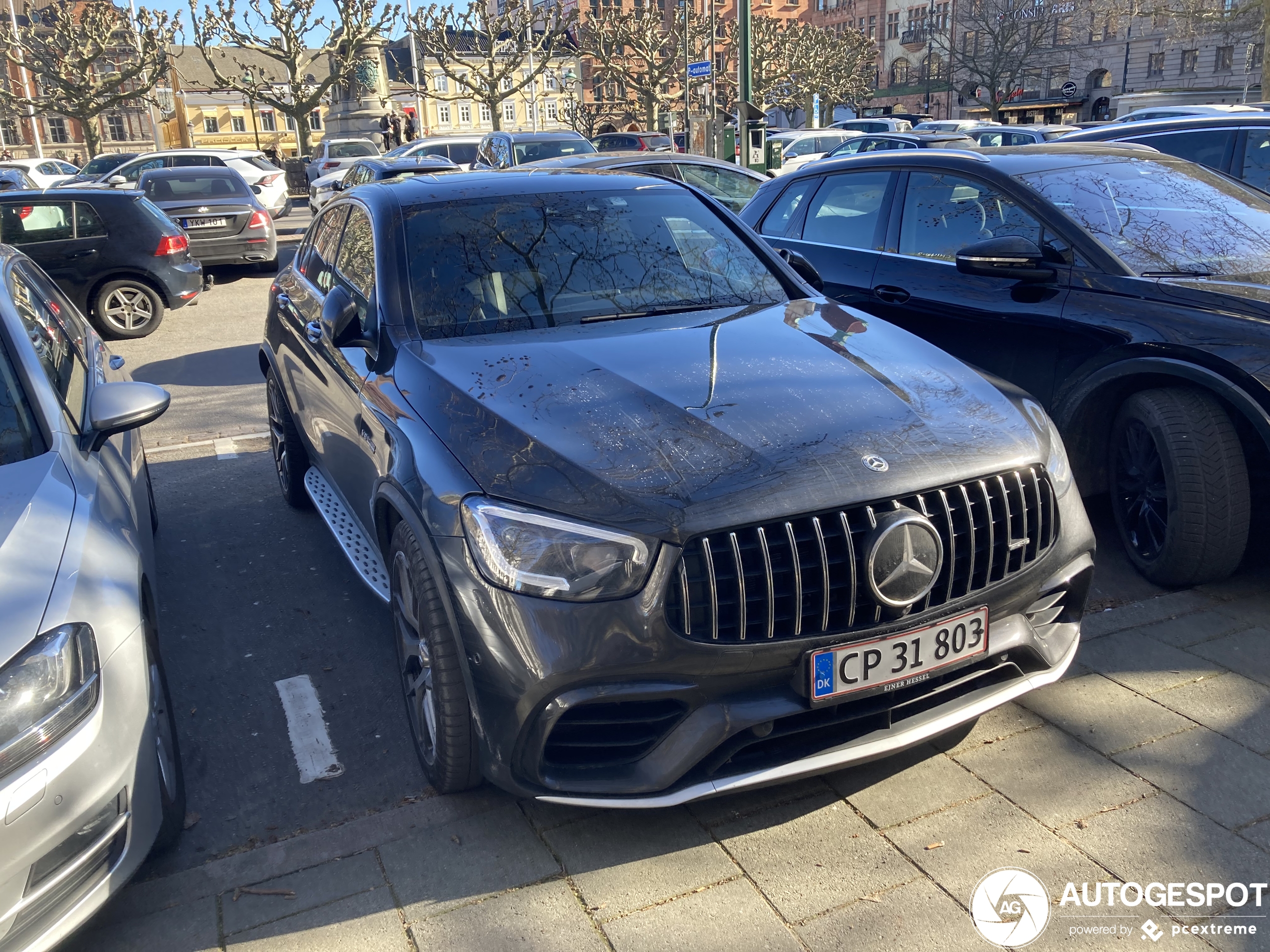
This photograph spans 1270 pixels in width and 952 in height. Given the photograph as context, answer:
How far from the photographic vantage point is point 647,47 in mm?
55406

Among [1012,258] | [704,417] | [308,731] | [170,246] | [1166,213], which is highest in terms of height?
[1166,213]

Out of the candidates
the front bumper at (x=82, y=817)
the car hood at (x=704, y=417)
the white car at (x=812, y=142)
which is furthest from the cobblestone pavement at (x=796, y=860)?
the white car at (x=812, y=142)

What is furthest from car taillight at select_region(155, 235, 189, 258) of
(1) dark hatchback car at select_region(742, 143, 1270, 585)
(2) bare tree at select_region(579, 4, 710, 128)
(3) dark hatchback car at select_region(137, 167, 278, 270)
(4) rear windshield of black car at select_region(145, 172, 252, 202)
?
(2) bare tree at select_region(579, 4, 710, 128)

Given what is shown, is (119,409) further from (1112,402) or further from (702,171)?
(702,171)

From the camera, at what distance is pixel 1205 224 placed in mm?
4676

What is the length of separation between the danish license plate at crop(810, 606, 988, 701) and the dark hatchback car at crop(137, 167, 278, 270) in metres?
13.5

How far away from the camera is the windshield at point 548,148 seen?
63.7 feet

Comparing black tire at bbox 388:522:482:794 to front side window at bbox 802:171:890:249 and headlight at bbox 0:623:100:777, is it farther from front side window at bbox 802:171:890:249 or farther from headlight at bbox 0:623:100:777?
front side window at bbox 802:171:890:249

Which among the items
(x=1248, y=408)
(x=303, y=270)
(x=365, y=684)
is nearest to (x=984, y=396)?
(x=1248, y=408)

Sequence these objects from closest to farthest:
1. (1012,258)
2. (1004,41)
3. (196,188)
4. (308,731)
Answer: (308,731)
(1012,258)
(196,188)
(1004,41)

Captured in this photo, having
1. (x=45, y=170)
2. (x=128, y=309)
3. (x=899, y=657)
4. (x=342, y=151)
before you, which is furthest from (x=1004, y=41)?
(x=899, y=657)

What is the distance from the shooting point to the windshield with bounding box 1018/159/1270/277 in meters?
4.43

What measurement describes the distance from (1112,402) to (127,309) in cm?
1010

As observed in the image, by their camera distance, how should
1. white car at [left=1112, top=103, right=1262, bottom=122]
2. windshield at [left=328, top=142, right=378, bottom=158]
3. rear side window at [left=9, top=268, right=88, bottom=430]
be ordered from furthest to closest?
windshield at [left=328, top=142, right=378, bottom=158], white car at [left=1112, top=103, right=1262, bottom=122], rear side window at [left=9, top=268, right=88, bottom=430]
